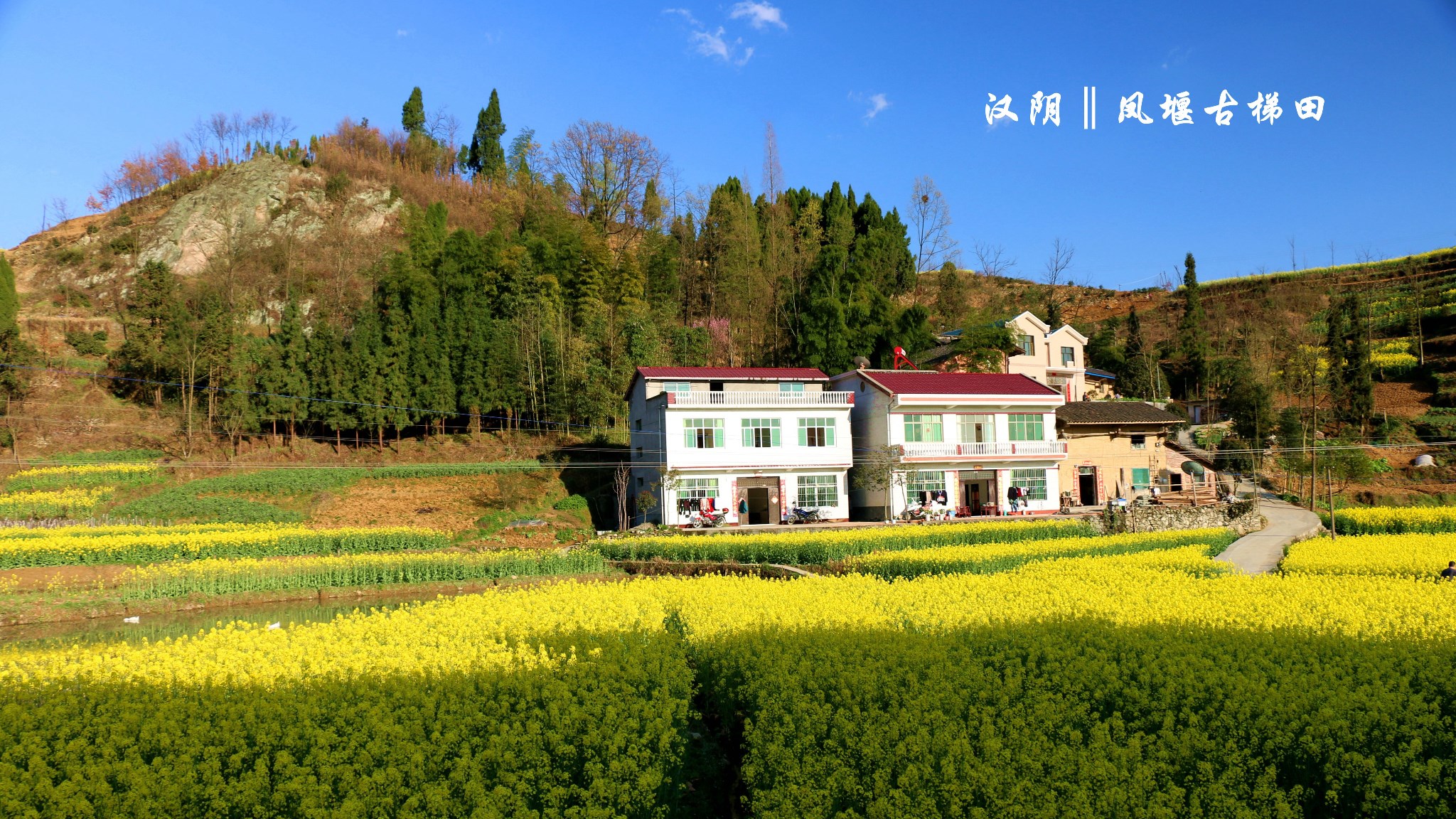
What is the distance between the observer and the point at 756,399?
113ft

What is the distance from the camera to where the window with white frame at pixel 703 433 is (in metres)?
33.5

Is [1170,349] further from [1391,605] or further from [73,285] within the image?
[73,285]

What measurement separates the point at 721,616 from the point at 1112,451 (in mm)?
34115

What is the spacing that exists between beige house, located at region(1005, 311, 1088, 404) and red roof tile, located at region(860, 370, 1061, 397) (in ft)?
33.7

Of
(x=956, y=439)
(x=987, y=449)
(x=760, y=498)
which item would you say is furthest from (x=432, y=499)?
(x=987, y=449)

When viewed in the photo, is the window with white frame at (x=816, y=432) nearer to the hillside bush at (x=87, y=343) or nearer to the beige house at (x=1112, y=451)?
the beige house at (x=1112, y=451)

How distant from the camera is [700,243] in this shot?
192ft

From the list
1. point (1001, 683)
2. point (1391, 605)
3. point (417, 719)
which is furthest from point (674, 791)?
point (1391, 605)

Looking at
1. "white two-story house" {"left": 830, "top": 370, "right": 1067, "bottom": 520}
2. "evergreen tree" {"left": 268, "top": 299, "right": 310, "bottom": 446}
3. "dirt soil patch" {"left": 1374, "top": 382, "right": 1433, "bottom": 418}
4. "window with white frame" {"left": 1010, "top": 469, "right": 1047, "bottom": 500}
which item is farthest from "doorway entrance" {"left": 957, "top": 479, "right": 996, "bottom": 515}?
"evergreen tree" {"left": 268, "top": 299, "right": 310, "bottom": 446}

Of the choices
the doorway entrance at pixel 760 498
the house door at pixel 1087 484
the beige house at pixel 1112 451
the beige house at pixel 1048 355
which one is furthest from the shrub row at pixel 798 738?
the beige house at pixel 1048 355

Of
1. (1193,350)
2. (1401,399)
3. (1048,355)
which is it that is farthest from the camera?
(1193,350)

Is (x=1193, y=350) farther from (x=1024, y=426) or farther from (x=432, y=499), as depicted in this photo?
(x=432, y=499)

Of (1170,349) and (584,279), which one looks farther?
(1170,349)

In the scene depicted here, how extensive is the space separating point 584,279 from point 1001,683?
42201mm
